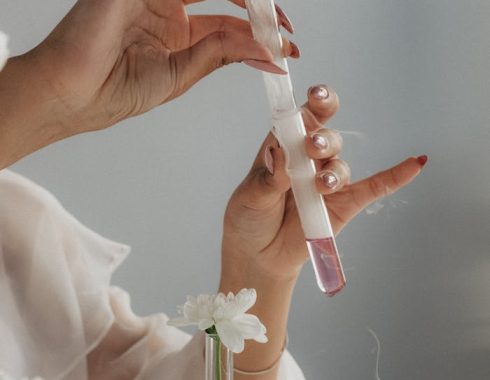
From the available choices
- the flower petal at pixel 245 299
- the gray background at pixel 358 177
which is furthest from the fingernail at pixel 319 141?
the gray background at pixel 358 177

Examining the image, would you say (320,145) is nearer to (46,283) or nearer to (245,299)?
(245,299)

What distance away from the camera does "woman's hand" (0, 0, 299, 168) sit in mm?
763

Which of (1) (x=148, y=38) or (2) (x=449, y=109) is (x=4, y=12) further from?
(2) (x=449, y=109)

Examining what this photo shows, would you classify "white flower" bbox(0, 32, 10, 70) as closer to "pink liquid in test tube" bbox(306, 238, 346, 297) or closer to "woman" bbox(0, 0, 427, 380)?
"woman" bbox(0, 0, 427, 380)

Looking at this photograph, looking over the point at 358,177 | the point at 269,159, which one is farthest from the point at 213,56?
the point at 358,177

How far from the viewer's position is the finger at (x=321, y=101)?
2.60 ft

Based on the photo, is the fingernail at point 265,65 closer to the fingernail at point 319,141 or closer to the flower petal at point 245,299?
the fingernail at point 319,141

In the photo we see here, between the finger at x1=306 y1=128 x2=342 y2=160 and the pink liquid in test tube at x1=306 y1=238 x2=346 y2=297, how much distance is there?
0.07 m

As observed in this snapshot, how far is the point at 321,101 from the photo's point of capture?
79cm

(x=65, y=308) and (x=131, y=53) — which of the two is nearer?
(x=131, y=53)

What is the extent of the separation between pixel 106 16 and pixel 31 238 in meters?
0.32

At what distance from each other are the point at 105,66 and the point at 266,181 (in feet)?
0.59

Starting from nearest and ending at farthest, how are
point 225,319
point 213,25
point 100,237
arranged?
point 225,319 → point 213,25 → point 100,237

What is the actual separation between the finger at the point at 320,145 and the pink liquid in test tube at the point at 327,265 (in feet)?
0.24
